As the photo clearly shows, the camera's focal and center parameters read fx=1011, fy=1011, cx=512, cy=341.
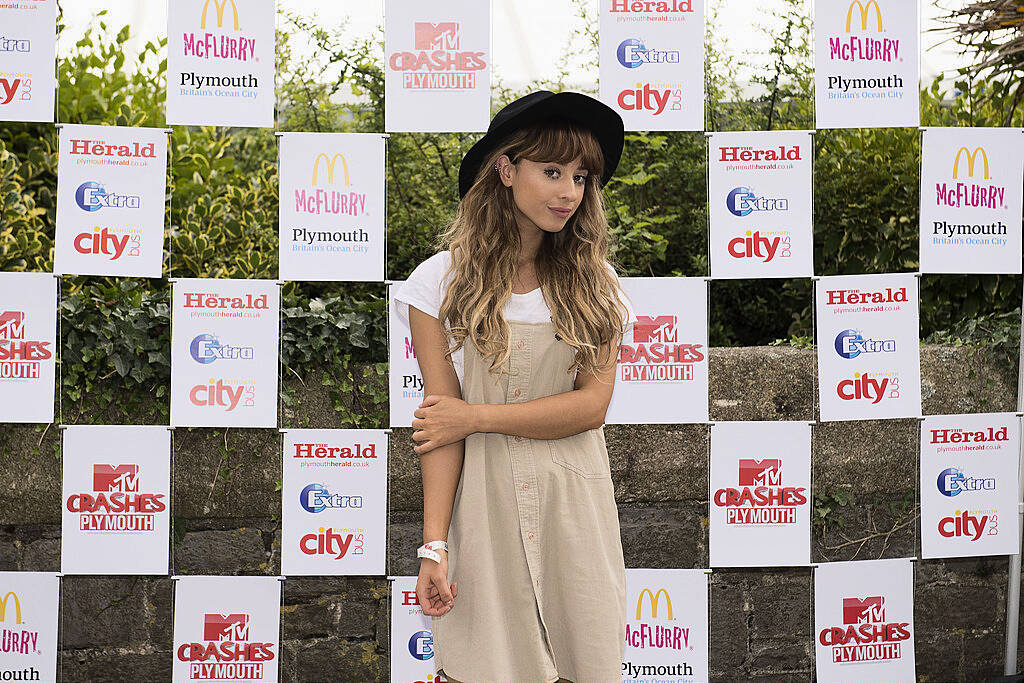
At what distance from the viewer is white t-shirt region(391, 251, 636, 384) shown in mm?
1973

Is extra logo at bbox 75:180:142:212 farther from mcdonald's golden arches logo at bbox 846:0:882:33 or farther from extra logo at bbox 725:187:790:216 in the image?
mcdonald's golden arches logo at bbox 846:0:882:33

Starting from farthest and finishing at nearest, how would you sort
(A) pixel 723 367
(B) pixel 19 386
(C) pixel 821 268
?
(C) pixel 821 268 < (A) pixel 723 367 < (B) pixel 19 386

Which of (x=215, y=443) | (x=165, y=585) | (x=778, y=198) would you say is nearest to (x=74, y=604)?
(x=165, y=585)

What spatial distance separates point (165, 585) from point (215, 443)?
54 cm

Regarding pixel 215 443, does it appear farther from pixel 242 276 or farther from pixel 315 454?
pixel 242 276

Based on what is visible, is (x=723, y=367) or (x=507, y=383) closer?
(x=507, y=383)

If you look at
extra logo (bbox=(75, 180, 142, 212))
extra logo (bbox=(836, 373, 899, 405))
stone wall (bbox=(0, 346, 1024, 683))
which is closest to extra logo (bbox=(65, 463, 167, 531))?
stone wall (bbox=(0, 346, 1024, 683))

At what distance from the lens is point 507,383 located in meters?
1.98

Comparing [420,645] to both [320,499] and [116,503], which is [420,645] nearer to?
[320,499]

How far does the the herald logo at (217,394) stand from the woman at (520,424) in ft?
5.10

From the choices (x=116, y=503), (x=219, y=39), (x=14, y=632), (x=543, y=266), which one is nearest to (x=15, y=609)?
(x=14, y=632)

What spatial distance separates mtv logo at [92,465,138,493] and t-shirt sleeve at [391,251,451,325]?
182cm

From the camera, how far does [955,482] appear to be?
11.8 ft

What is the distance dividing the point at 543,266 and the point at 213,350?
173cm
